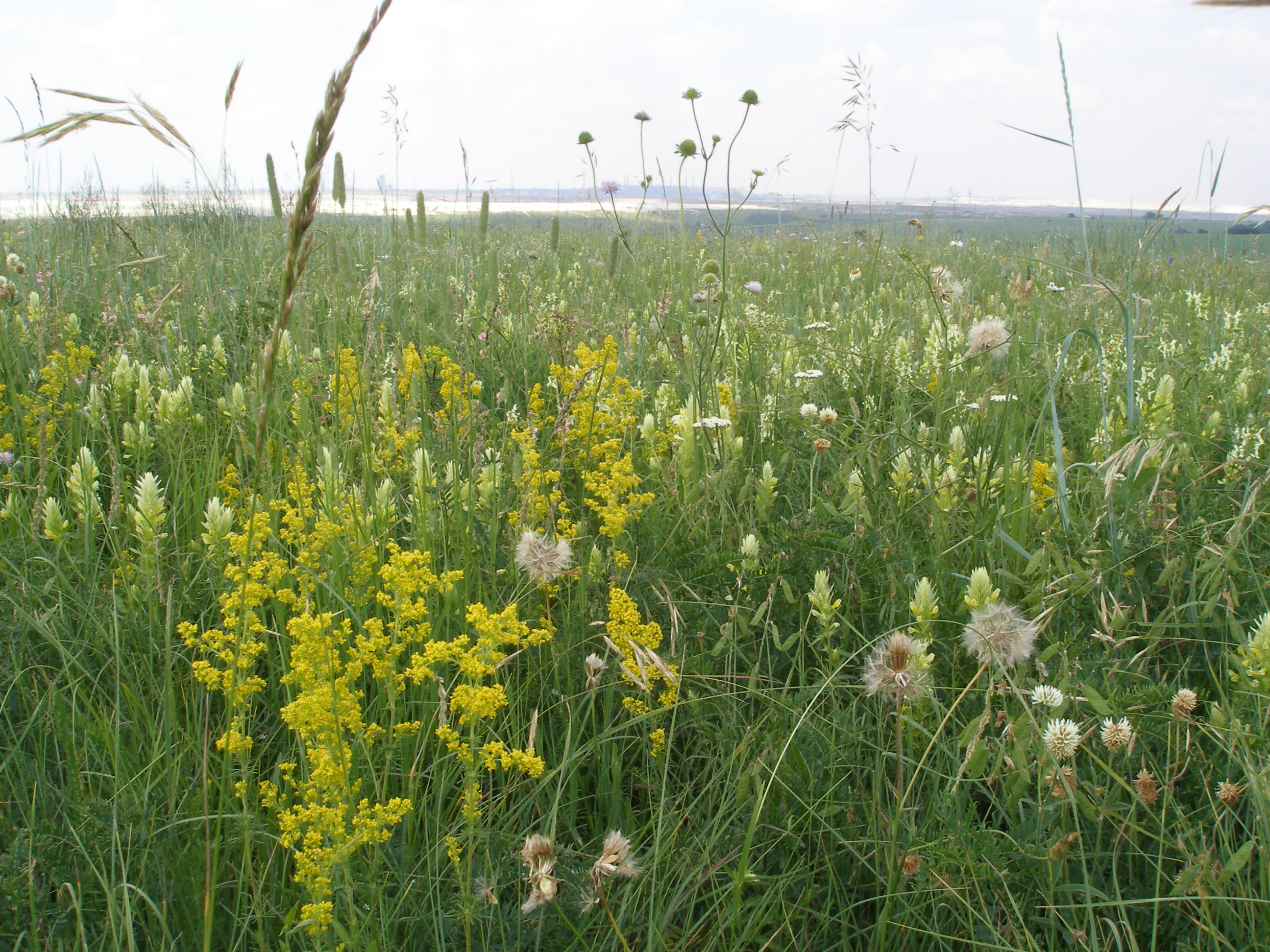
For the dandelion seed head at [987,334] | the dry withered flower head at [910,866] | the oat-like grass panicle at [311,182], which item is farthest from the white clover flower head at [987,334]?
the oat-like grass panicle at [311,182]

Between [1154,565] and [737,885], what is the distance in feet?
4.59

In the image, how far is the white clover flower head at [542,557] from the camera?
1533mm

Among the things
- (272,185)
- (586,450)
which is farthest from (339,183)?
(586,450)

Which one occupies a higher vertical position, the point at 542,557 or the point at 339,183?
the point at 339,183

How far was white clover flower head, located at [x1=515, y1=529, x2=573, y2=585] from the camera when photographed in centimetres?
153

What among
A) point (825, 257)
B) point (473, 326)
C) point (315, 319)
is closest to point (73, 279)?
point (315, 319)

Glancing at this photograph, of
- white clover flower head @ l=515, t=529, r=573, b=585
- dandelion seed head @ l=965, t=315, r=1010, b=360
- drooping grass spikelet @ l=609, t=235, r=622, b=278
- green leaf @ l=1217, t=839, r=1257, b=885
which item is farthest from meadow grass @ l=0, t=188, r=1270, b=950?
drooping grass spikelet @ l=609, t=235, r=622, b=278

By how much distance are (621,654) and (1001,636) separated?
629 millimetres

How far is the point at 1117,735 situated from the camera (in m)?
1.29

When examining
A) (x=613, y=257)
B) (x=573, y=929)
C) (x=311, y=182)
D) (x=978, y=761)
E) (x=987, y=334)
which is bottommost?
(x=573, y=929)

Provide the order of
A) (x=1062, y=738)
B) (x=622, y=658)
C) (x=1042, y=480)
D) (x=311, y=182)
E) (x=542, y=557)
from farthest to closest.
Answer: (x=1042, y=480) → (x=542, y=557) → (x=622, y=658) → (x=1062, y=738) → (x=311, y=182)

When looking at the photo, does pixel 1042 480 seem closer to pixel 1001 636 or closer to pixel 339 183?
pixel 1001 636

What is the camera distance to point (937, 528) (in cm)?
193

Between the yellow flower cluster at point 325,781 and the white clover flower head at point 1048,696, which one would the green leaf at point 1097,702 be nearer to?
the white clover flower head at point 1048,696
